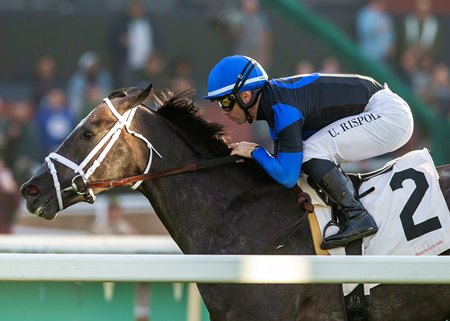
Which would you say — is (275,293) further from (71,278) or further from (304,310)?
A: (71,278)

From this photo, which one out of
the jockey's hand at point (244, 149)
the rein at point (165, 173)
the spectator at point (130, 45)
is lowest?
the spectator at point (130, 45)

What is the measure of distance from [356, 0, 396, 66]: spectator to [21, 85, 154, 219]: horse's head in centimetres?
827

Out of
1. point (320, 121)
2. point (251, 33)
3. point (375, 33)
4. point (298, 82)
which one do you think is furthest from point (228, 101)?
point (375, 33)

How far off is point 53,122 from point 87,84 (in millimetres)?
805

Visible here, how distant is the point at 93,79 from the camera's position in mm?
12398

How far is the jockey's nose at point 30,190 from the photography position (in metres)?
4.89

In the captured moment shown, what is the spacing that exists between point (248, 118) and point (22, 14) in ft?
27.8

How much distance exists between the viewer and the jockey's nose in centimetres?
489

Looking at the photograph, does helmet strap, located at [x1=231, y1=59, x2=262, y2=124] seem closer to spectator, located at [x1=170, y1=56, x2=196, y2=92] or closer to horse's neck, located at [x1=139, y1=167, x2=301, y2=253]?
horse's neck, located at [x1=139, y1=167, x2=301, y2=253]

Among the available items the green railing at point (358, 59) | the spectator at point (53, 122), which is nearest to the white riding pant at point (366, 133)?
the green railing at point (358, 59)

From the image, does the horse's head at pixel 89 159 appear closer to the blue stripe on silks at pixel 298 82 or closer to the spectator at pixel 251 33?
the blue stripe on silks at pixel 298 82

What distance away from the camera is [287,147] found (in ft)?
15.9

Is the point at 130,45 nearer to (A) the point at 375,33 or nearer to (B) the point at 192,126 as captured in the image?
(A) the point at 375,33

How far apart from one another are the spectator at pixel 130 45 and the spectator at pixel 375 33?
105 inches
